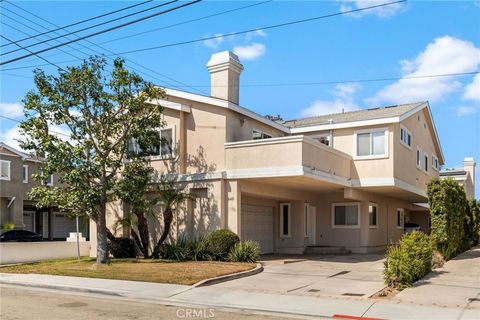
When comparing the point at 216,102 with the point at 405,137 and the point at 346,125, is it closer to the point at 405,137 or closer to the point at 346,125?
the point at 346,125

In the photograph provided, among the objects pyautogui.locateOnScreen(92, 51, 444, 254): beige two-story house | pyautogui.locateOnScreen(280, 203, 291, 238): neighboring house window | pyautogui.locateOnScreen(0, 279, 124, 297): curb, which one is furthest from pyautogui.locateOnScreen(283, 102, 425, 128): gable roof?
pyautogui.locateOnScreen(0, 279, 124, 297): curb

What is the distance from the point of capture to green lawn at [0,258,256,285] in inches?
593

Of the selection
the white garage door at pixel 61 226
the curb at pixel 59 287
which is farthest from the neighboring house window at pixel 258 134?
the white garage door at pixel 61 226

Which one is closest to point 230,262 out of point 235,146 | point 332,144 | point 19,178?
point 235,146

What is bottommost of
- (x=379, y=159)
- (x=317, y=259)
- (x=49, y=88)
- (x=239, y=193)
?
(x=317, y=259)

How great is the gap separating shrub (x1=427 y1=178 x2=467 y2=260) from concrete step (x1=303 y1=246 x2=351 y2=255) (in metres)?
5.74

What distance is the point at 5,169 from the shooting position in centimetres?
Answer: 3819

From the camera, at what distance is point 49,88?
18.9 m

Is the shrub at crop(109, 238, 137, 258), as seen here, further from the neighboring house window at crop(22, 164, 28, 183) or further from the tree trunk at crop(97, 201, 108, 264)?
the neighboring house window at crop(22, 164, 28, 183)

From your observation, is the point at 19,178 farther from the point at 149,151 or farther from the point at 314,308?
the point at 314,308

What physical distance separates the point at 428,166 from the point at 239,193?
15943 mm

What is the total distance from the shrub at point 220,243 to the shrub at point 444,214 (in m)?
7.12

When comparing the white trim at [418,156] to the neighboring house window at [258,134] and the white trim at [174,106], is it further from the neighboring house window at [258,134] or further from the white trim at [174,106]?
the white trim at [174,106]

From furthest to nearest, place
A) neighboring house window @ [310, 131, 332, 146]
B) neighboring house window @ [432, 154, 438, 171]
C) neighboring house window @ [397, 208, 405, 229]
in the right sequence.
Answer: neighboring house window @ [432, 154, 438, 171], neighboring house window @ [397, 208, 405, 229], neighboring house window @ [310, 131, 332, 146]
